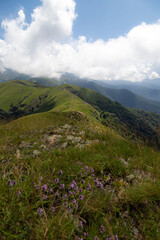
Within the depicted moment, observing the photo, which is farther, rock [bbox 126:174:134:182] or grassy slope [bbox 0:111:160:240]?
rock [bbox 126:174:134:182]

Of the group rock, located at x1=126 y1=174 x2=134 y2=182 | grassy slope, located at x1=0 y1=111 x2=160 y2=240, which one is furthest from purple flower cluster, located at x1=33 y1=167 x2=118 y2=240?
rock, located at x1=126 y1=174 x2=134 y2=182

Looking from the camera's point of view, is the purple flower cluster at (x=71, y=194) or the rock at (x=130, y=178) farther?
the rock at (x=130, y=178)

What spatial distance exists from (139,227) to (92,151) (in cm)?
252

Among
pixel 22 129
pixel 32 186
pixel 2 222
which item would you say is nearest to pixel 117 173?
pixel 32 186

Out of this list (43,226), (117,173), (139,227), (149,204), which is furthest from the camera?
(117,173)

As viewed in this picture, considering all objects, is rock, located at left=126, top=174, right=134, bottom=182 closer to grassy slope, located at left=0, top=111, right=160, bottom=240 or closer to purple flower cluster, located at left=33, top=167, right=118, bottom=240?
grassy slope, located at left=0, top=111, right=160, bottom=240

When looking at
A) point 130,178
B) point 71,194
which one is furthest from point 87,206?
point 130,178

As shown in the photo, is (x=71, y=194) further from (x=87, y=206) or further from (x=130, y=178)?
(x=130, y=178)

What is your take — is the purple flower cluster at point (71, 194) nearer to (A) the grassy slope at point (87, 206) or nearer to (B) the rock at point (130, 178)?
(A) the grassy slope at point (87, 206)

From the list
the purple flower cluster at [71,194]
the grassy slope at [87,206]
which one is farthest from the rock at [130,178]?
the purple flower cluster at [71,194]

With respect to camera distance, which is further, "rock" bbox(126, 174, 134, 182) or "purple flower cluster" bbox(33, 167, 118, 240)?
"rock" bbox(126, 174, 134, 182)

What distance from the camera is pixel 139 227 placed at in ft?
5.90

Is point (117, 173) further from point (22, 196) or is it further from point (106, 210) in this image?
point (22, 196)

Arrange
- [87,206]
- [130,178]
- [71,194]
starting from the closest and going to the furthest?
1. [87,206]
2. [71,194]
3. [130,178]
